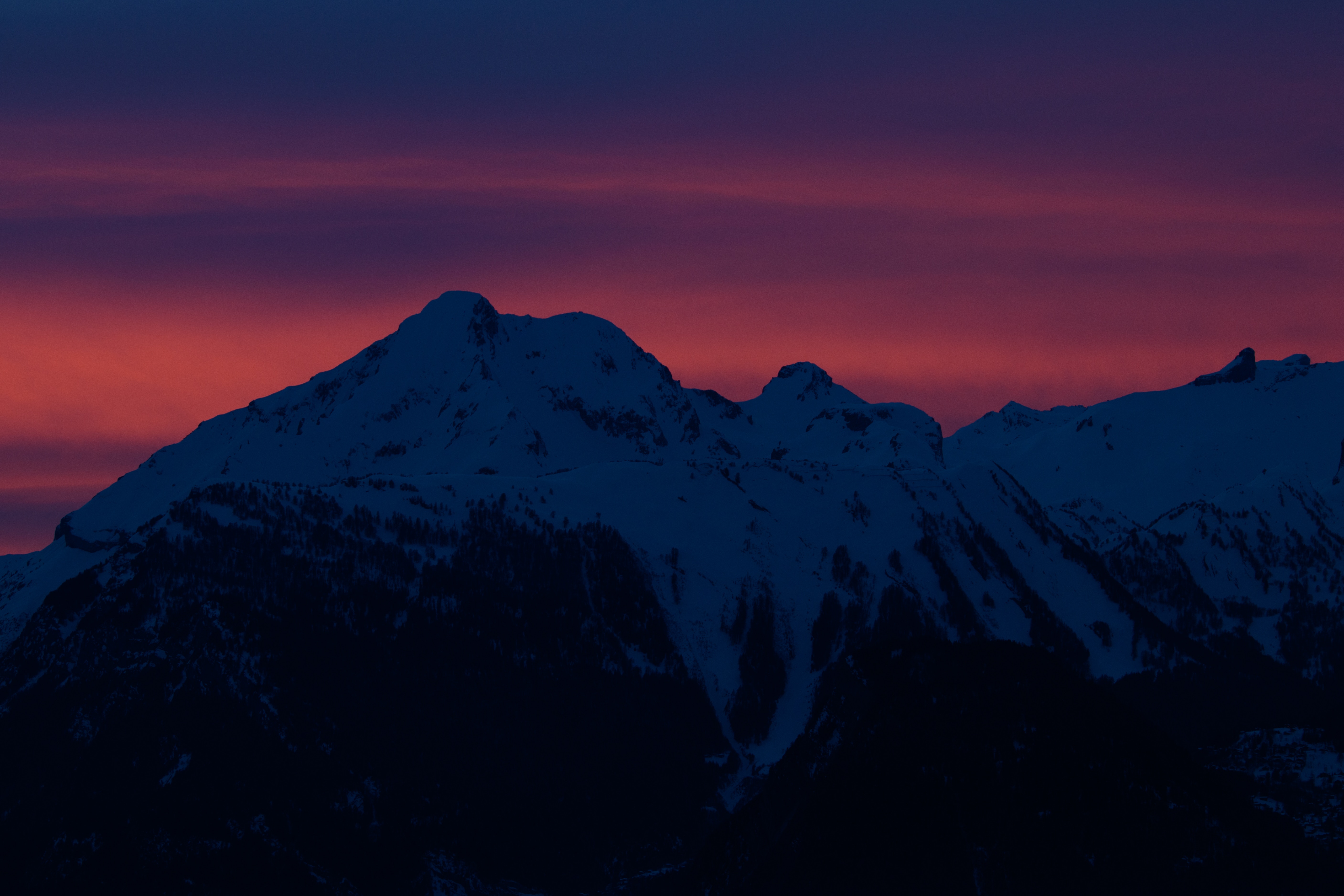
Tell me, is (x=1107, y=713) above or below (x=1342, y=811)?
above

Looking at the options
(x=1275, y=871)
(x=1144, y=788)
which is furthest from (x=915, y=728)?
(x=1275, y=871)

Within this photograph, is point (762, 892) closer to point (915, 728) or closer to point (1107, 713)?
point (915, 728)

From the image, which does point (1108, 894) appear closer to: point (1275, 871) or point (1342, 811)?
point (1275, 871)

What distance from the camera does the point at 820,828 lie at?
19100cm

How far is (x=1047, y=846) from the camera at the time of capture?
182000 mm

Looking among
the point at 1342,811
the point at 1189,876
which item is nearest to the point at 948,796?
the point at 1189,876

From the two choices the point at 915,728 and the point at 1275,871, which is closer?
the point at 1275,871

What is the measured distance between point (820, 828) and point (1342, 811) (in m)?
52.0

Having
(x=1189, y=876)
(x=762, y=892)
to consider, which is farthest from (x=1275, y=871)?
(x=762, y=892)

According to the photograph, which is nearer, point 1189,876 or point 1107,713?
point 1189,876

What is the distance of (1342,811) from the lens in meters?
195

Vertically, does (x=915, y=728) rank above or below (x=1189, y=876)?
above

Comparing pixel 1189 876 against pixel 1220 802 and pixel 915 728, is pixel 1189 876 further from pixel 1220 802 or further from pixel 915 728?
pixel 915 728

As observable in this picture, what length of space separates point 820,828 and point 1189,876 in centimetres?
3466
